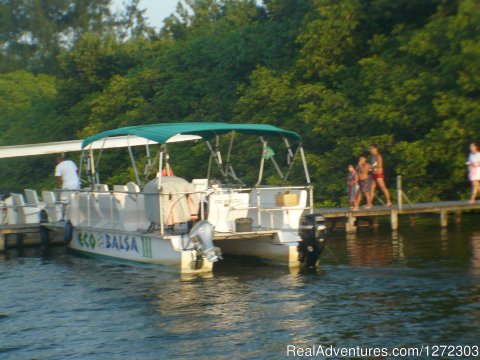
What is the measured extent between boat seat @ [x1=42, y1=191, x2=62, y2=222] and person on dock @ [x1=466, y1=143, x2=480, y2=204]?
31.4 ft

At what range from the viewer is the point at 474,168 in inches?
853

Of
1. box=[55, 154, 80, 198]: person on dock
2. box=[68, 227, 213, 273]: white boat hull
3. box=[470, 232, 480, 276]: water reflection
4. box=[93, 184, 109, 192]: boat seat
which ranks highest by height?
box=[55, 154, 80, 198]: person on dock

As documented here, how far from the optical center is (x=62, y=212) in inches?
796

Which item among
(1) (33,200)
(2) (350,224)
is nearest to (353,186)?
(2) (350,224)

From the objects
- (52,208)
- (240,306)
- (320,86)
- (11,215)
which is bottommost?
(240,306)

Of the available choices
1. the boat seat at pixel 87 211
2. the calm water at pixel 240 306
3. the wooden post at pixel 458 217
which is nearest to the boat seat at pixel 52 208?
the boat seat at pixel 87 211

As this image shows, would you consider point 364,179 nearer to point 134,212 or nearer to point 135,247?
point 134,212

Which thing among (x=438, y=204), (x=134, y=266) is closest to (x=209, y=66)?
(x=438, y=204)

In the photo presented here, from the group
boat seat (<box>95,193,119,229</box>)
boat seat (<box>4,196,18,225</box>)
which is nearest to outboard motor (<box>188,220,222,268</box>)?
boat seat (<box>95,193,119,229</box>)

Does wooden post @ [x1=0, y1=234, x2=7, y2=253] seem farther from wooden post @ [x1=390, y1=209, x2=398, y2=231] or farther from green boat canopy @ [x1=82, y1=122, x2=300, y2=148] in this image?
wooden post @ [x1=390, y1=209, x2=398, y2=231]

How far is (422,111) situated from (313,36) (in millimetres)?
5544

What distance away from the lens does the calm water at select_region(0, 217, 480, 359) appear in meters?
10.6

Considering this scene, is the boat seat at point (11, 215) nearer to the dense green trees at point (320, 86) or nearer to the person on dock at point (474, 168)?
the dense green trees at point (320, 86)

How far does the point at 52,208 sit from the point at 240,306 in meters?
8.92
